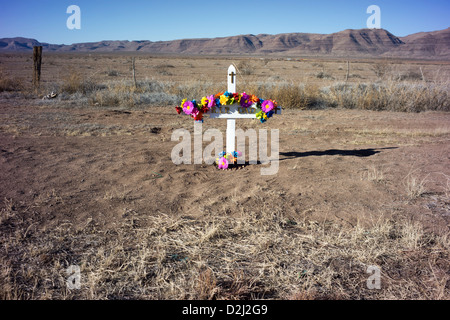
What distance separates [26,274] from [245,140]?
199 inches

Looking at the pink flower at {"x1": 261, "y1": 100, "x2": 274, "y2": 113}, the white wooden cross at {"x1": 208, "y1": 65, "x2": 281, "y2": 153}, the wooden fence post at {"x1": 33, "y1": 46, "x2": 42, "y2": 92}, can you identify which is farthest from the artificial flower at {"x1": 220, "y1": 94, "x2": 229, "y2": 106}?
the wooden fence post at {"x1": 33, "y1": 46, "x2": 42, "y2": 92}

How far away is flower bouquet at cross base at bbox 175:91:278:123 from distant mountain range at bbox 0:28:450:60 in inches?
5055

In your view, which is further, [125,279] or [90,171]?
[90,171]

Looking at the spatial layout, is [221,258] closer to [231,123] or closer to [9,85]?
[231,123]

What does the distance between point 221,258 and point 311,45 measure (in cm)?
16915

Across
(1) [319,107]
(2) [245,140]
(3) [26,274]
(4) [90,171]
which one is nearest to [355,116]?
(1) [319,107]

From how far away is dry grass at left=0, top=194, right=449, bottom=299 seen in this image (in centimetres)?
259

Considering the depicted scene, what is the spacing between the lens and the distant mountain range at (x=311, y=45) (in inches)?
5039

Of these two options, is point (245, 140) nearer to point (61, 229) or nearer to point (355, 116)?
point (61, 229)

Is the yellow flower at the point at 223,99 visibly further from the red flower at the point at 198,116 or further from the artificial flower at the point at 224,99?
the red flower at the point at 198,116

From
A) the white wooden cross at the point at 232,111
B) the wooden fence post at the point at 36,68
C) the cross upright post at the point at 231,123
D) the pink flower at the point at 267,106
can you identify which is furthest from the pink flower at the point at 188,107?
the wooden fence post at the point at 36,68

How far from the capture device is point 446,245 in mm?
3182
